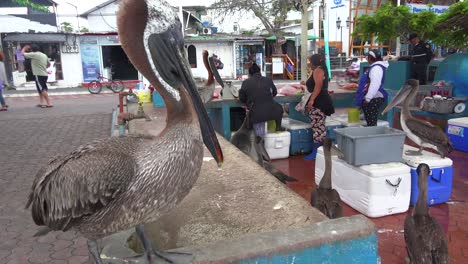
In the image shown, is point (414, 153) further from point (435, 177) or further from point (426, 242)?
point (426, 242)

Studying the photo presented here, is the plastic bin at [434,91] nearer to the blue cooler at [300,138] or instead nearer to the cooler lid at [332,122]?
the cooler lid at [332,122]

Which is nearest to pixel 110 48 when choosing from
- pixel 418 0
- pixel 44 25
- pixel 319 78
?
pixel 44 25

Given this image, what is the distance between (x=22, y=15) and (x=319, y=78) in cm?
2020

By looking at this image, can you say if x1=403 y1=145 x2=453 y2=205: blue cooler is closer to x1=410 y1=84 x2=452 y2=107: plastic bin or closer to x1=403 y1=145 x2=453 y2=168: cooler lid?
x1=403 y1=145 x2=453 y2=168: cooler lid

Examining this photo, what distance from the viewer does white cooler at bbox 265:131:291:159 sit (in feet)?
20.6

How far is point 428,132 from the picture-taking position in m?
4.45

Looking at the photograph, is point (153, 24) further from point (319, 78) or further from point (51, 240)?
point (319, 78)

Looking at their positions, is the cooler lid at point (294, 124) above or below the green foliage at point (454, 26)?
below

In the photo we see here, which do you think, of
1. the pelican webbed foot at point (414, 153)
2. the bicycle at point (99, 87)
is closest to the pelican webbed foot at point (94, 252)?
the pelican webbed foot at point (414, 153)

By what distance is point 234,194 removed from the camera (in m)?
3.02

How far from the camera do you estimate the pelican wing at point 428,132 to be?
4359 millimetres

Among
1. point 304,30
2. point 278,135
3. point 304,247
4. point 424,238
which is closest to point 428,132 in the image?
point 424,238

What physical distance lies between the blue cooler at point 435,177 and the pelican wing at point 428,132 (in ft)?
0.60

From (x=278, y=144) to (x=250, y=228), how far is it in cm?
399
